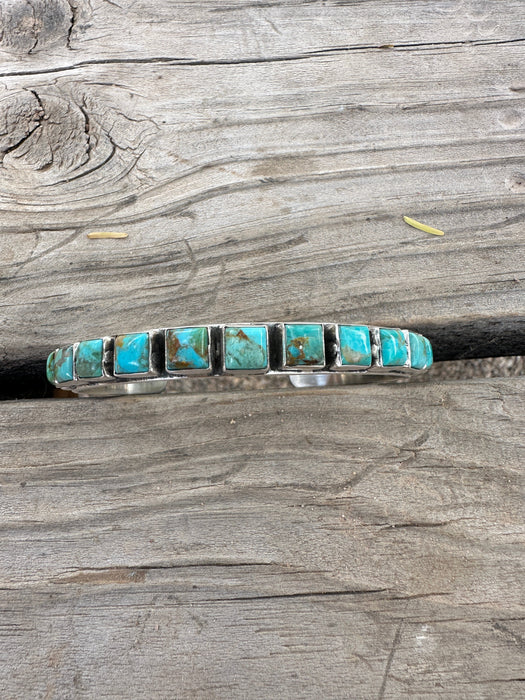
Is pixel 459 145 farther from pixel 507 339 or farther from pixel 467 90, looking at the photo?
pixel 507 339

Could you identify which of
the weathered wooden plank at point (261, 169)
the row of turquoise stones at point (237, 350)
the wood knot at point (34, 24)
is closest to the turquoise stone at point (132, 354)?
the row of turquoise stones at point (237, 350)

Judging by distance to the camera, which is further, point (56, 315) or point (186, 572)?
point (56, 315)

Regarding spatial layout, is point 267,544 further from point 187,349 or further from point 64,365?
point 64,365

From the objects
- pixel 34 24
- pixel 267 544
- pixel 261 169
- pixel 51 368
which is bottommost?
pixel 267 544

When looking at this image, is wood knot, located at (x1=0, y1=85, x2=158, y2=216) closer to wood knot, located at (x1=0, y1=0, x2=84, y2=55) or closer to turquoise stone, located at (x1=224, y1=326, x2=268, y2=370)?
wood knot, located at (x1=0, y1=0, x2=84, y2=55)

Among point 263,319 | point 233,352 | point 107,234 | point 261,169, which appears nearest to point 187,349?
point 233,352

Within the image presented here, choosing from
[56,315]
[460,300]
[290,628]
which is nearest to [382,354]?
[460,300]

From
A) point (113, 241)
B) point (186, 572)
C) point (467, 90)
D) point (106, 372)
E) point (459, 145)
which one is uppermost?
point (467, 90)

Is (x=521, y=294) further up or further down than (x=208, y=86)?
further down
